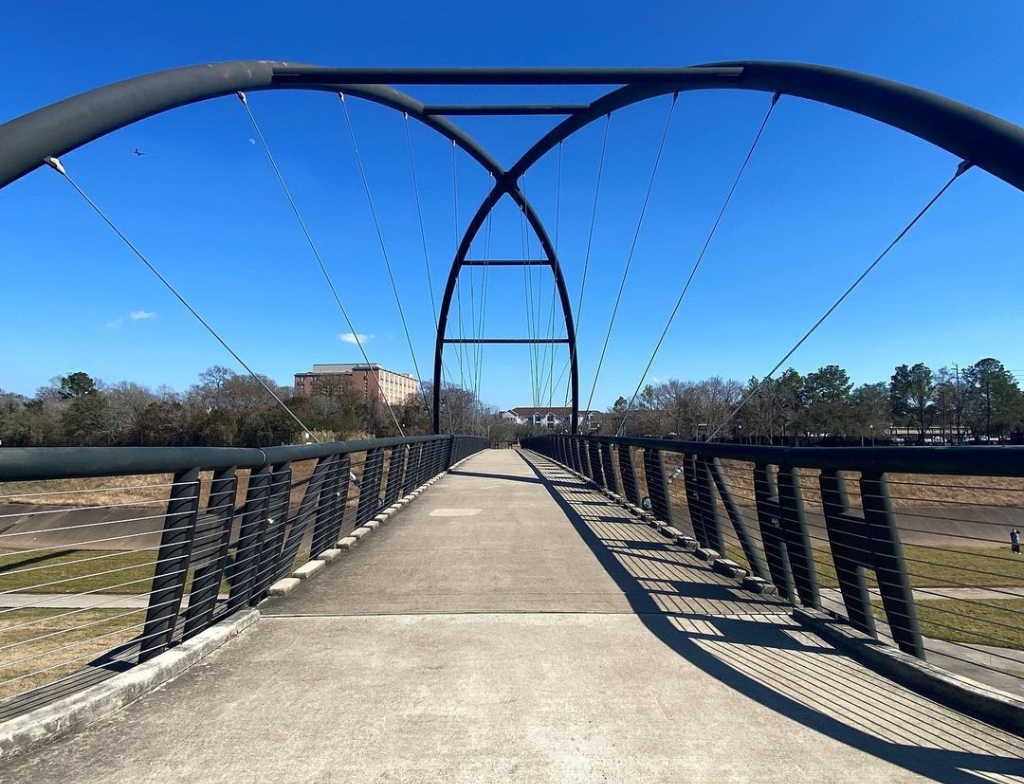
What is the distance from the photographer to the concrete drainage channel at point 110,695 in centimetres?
256

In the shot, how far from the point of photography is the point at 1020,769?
2.46 meters

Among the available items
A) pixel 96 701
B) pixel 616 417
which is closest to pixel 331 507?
pixel 96 701

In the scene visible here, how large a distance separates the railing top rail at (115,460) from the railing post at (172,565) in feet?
0.41

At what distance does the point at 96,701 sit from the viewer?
111 inches

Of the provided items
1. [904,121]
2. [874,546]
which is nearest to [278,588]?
[874,546]

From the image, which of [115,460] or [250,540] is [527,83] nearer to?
[250,540]

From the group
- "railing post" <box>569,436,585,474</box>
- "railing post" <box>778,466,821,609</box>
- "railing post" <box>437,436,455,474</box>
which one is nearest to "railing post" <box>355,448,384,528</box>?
"railing post" <box>778,466,821,609</box>

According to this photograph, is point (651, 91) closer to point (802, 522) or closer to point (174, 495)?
point (802, 522)

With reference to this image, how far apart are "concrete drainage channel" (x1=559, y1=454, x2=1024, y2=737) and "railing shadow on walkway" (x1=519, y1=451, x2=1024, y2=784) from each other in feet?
0.22

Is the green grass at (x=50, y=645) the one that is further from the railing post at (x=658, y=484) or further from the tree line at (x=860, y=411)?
the tree line at (x=860, y=411)

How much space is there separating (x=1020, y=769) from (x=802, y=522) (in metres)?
2.13

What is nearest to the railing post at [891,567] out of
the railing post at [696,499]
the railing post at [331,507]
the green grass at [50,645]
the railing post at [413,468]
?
the railing post at [696,499]

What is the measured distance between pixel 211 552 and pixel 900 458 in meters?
3.82

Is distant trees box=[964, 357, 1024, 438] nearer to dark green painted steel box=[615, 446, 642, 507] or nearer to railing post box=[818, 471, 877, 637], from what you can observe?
dark green painted steel box=[615, 446, 642, 507]
